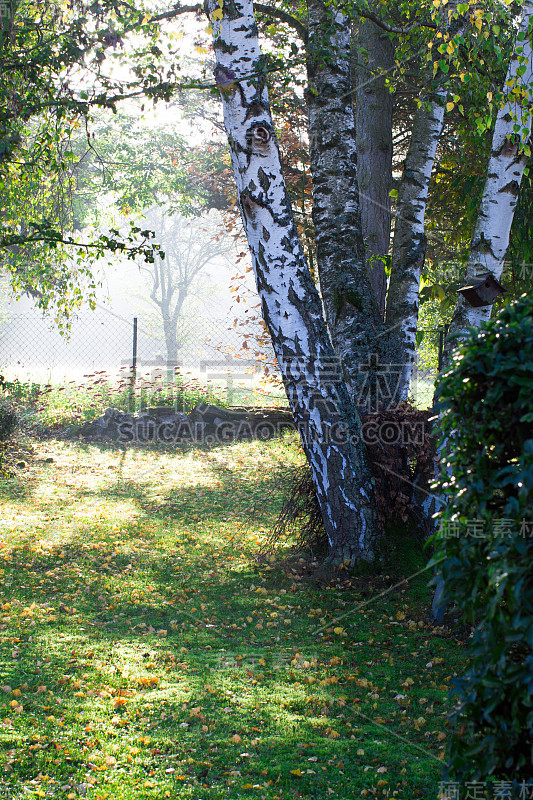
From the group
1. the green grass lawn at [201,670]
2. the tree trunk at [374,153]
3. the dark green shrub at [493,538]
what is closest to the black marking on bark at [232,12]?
the tree trunk at [374,153]

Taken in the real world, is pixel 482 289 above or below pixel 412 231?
below

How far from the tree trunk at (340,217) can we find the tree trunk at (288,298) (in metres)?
0.65

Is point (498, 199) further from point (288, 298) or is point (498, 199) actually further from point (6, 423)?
point (6, 423)

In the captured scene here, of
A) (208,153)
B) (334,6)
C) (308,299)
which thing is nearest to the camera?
(308,299)

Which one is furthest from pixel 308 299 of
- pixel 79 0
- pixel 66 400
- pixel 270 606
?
pixel 66 400

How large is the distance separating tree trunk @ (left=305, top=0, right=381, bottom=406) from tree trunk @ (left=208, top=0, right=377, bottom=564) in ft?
2.13

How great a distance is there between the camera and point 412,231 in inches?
218

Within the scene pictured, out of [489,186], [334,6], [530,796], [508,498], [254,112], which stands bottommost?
[530,796]

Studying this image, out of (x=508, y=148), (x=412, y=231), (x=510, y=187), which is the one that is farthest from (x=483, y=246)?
(x=412, y=231)

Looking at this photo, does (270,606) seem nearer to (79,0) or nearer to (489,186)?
(489,186)

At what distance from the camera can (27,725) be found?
9.00 feet

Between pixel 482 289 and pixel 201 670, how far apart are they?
2.77 m

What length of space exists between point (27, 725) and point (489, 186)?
13.4 ft

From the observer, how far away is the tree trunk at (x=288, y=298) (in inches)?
169
